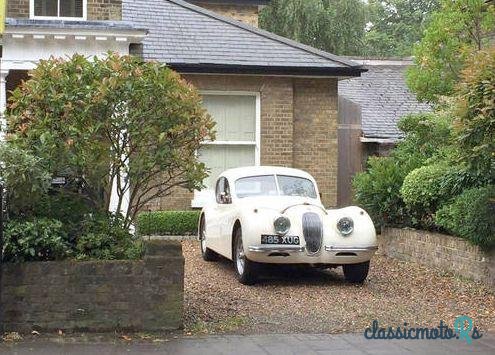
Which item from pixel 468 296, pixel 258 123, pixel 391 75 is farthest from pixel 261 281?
pixel 391 75

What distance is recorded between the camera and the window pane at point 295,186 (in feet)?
37.2

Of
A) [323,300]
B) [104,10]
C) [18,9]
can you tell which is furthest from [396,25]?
[323,300]

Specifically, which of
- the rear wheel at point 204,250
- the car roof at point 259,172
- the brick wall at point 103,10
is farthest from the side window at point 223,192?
the brick wall at point 103,10

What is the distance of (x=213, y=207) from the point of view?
477 inches

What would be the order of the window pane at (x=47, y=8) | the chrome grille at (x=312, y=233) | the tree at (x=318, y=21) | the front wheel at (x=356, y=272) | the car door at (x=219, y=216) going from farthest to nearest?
the tree at (x=318, y=21)
the window pane at (x=47, y=8)
the car door at (x=219, y=216)
the front wheel at (x=356, y=272)
the chrome grille at (x=312, y=233)

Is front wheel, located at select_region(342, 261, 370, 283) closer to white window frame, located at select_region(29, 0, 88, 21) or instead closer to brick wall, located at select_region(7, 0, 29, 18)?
white window frame, located at select_region(29, 0, 88, 21)

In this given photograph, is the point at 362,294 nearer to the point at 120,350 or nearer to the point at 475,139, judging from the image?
the point at 475,139

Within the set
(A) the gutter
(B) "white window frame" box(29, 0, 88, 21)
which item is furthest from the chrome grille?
(A) the gutter

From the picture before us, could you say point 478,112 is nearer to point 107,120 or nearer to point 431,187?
point 431,187

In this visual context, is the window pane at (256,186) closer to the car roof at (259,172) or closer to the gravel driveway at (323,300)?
the car roof at (259,172)

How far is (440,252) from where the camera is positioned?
453 inches

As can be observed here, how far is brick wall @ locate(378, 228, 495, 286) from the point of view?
10305 millimetres

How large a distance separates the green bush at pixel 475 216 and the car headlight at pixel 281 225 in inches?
106

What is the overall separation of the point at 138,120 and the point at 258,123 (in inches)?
335
